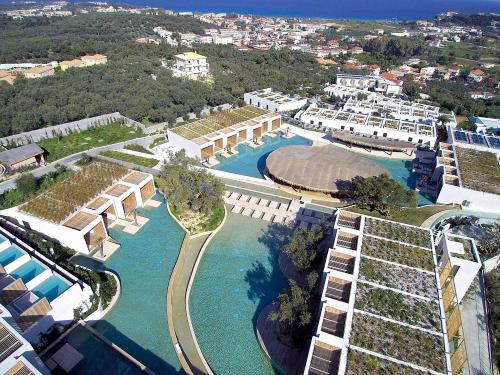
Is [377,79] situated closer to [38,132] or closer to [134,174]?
[134,174]

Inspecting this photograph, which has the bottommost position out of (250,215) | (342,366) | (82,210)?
(250,215)

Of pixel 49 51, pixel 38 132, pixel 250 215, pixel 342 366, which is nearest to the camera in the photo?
pixel 342 366

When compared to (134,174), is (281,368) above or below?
below

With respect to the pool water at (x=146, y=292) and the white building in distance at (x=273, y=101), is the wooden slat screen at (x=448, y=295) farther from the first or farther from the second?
the white building in distance at (x=273, y=101)

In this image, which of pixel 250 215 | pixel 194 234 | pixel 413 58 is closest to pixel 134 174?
pixel 194 234

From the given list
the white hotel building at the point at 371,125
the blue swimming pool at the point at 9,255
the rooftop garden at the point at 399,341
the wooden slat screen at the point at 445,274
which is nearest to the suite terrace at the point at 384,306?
the rooftop garden at the point at 399,341

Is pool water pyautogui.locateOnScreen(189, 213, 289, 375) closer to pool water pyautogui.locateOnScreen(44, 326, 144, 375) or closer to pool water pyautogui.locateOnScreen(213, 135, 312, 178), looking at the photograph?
pool water pyautogui.locateOnScreen(44, 326, 144, 375)
